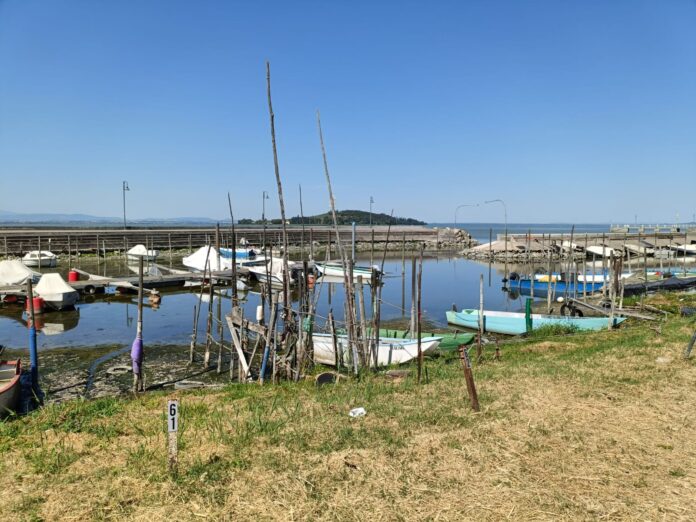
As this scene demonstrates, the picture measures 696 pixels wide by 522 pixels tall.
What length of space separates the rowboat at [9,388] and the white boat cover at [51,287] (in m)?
16.2

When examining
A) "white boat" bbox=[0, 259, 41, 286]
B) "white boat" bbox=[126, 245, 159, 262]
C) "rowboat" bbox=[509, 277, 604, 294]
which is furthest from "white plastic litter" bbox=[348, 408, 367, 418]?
"white boat" bbox=[126, 245, 159, 262]

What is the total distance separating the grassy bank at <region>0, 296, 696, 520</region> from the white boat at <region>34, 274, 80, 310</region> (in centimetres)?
2063

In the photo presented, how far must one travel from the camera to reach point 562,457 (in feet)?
22.1

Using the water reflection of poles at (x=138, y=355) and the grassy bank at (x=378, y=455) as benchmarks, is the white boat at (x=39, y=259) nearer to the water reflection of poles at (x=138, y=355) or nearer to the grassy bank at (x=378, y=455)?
the water reflection of poles at (x=138, y=355)

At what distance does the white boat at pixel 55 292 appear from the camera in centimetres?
2741

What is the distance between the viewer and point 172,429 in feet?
20.1

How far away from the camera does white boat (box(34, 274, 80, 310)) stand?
89.9 ft

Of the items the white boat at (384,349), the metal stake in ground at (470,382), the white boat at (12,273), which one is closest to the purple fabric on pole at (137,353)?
the white boat at (384,349)

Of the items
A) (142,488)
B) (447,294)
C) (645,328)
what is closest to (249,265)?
(447,294)

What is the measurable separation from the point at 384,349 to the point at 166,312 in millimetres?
17567

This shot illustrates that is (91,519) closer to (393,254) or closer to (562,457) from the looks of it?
(562,457)

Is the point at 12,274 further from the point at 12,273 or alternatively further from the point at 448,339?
the point at 448,339

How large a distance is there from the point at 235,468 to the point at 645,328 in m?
19.2

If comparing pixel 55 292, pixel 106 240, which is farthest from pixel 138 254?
pixel 55 292
